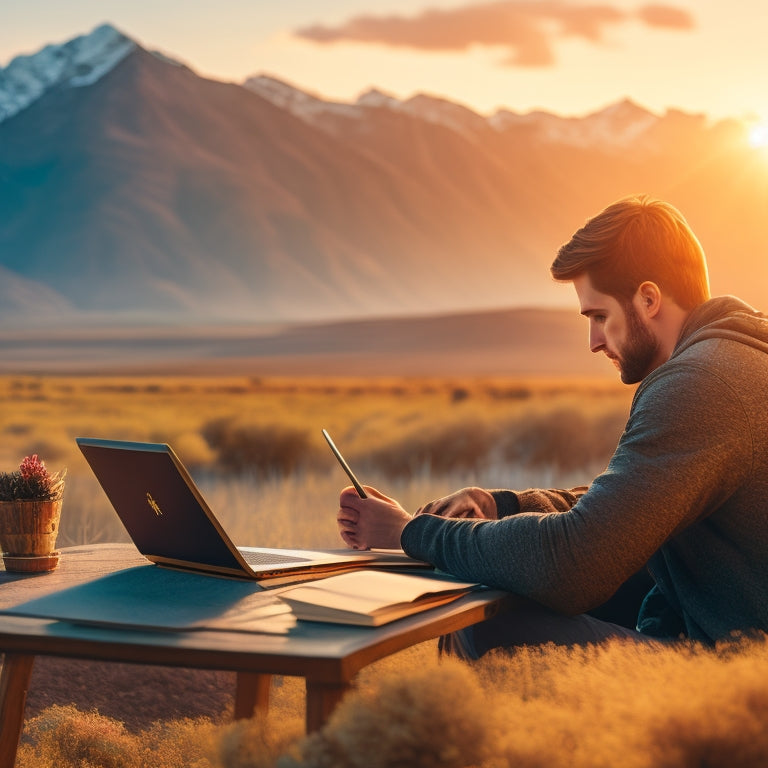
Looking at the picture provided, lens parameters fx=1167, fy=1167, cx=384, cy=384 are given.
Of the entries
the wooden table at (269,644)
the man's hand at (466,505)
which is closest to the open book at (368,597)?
the wooden table at (269,644)

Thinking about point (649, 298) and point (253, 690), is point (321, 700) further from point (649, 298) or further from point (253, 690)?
point (649, 298)

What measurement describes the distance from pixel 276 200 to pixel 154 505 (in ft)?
317

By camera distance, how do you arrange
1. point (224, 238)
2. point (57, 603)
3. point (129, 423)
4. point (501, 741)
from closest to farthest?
point (501, 741)
point (57, 603)
point (129, 423)
point (224, 238)

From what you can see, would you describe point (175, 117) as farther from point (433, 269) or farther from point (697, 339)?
point (697, 339)

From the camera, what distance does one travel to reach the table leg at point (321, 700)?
1.52m

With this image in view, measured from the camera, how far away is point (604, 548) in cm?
182

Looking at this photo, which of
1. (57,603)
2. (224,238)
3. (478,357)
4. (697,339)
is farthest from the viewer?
(224,238)

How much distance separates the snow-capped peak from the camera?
104 meters

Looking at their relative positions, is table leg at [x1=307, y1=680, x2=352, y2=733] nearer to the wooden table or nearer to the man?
the wooden table

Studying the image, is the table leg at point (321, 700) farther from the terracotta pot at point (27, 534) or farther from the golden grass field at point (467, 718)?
the terracotta pot at point (27, 534)

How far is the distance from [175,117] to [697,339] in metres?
105

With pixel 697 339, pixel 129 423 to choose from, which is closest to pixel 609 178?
pixel 129 423

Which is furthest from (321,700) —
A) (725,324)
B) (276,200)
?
(276,200)

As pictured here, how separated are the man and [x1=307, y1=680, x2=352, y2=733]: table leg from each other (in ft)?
1.54
